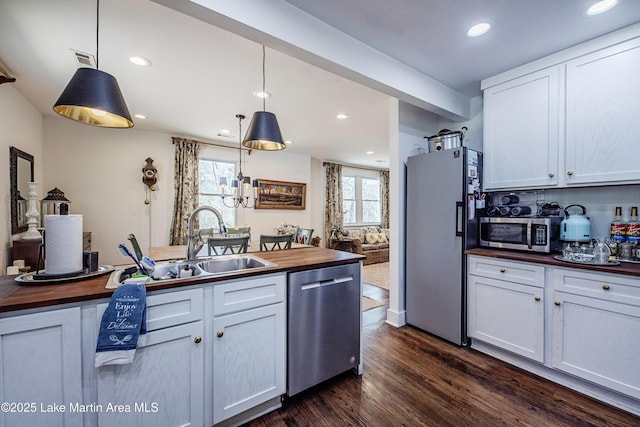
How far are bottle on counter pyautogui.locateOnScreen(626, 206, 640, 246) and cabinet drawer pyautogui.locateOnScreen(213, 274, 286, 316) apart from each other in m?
2.58

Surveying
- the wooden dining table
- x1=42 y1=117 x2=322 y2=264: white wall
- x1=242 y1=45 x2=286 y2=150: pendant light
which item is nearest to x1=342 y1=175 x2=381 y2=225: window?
x1=42 y1=117 x2=322 y2=264: white wall

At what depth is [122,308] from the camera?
1.16 m

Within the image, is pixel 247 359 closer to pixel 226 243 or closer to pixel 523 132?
pixel 226 243

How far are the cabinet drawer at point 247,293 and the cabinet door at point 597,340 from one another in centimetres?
206

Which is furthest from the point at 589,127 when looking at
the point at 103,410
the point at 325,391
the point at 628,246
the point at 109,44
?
the point at 109,44

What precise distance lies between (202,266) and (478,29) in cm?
267

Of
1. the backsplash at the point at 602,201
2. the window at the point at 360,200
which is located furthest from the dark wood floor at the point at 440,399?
the window at the point at 360,200

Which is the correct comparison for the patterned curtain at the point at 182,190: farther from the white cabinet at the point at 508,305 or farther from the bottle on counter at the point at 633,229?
the bottle on counter at the point at 633,229

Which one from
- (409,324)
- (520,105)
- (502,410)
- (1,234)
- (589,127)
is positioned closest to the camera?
(502,410)

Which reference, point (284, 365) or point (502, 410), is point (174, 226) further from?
point (502, 410)

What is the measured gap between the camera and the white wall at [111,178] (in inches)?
154

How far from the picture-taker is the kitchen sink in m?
1.65

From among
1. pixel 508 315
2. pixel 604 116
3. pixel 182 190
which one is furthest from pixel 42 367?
pixel 182 190

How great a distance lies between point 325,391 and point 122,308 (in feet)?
4.76
